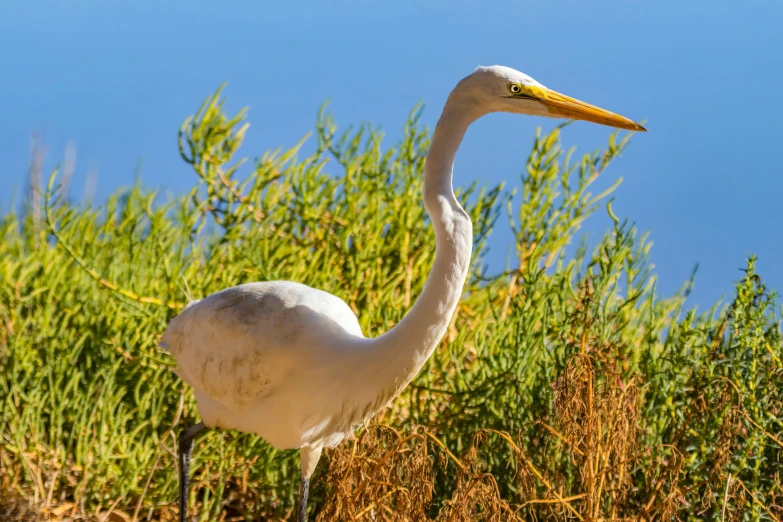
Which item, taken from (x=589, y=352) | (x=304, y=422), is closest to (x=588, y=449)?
(x=589, y=352)

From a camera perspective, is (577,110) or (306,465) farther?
(306,465)

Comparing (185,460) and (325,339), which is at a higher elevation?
(325,339)

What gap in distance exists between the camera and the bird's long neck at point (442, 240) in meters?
1.96

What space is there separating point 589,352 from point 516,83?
0.72 m

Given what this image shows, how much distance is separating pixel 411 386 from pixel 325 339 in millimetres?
803

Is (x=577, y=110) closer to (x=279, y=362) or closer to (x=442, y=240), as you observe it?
A: (x=442, y=240)

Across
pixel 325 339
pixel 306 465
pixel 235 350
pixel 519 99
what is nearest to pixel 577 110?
pixel 519 99

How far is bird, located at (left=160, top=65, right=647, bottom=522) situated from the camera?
1.99m

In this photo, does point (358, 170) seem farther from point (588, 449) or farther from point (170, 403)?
point (588, 449)

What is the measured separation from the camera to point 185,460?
112 inches

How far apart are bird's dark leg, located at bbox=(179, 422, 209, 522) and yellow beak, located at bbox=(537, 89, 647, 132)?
4.84 feet

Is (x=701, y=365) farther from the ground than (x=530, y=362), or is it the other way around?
(x=701, y=365)

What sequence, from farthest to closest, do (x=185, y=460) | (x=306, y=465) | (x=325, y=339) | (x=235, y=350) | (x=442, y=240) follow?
(x=185, y=460) → (x=306, y=465) → (x=235, y=350) → (x=325, y=339) → (x=442, y=240)

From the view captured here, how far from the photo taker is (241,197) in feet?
12.7
